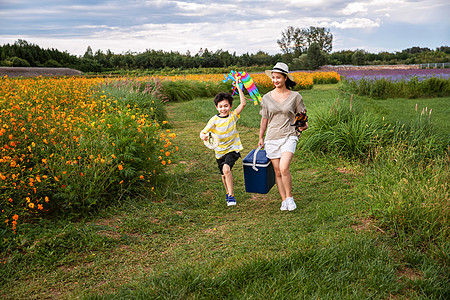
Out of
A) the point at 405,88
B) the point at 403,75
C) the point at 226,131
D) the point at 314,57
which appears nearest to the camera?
the point at 226,131

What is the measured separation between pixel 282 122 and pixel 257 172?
72 centimetres

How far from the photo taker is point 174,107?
570 inches

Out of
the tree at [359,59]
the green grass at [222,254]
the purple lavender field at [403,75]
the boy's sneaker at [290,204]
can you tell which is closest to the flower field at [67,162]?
the green grass at [222,254]

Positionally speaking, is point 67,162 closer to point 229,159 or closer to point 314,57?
point 229,159

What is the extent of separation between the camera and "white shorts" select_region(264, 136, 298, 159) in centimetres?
425

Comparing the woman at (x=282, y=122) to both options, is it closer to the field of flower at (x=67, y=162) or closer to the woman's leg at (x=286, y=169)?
the woman's leg at (x=286, y=169)

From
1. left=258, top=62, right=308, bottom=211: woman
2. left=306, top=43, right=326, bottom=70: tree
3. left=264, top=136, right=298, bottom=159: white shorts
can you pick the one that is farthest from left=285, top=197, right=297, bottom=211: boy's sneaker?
left=306, top=43, right=326, bottom=70: tree

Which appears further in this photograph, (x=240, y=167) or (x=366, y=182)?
(x=240, y=167)

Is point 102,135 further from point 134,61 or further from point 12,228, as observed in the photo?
point 134,61

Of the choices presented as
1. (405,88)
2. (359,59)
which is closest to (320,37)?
(359,59)

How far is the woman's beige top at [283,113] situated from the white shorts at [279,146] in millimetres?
50

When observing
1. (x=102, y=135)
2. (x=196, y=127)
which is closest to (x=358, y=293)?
(x=102, y=135)

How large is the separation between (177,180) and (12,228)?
2238mm

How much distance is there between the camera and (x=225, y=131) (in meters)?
4.41
